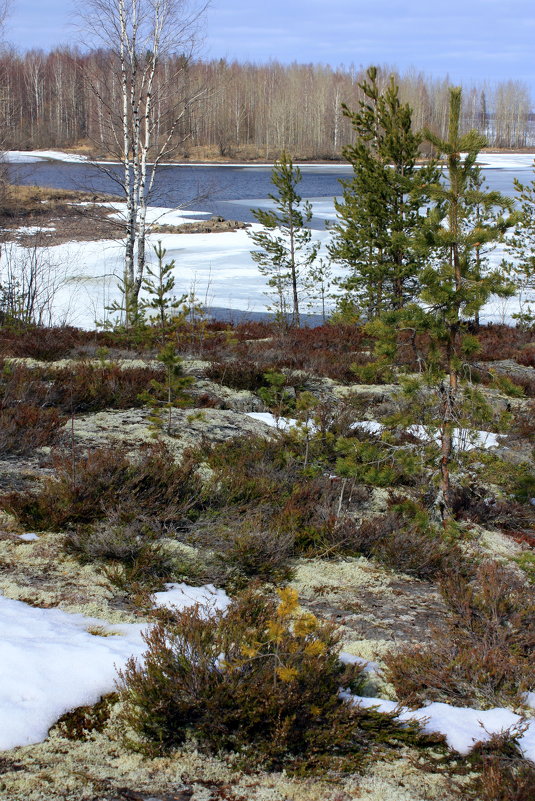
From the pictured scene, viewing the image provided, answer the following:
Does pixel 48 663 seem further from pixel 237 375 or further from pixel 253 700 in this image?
pixel 237 375

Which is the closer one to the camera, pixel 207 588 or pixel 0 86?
pixel 207 588

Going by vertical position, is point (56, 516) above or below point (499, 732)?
above

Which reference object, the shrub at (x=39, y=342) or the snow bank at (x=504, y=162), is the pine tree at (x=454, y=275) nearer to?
the shrub at (x=39, y=342)

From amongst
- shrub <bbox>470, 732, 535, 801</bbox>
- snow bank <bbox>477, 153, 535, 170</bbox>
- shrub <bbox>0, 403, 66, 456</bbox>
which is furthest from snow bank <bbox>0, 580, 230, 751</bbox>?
snow bank <bbox>477, 153, 535, 170</bbox>

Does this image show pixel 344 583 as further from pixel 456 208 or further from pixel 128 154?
pixel 128 154

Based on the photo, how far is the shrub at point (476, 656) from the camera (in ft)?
7.95

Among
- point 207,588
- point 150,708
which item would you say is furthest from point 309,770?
point 207,588

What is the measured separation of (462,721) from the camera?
7.41 feet

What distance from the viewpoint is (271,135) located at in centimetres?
7450

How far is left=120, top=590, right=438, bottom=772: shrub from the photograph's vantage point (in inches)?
80.9

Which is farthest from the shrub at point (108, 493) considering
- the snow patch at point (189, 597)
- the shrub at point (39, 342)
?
the shrub at point (39, 342)

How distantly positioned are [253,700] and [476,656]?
949 mm

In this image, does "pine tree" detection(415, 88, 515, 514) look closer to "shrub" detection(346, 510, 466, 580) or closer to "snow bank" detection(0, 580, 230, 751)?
"shrub" detection(346, 510, 466, 580)

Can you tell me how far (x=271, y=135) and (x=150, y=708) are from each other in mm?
79173
